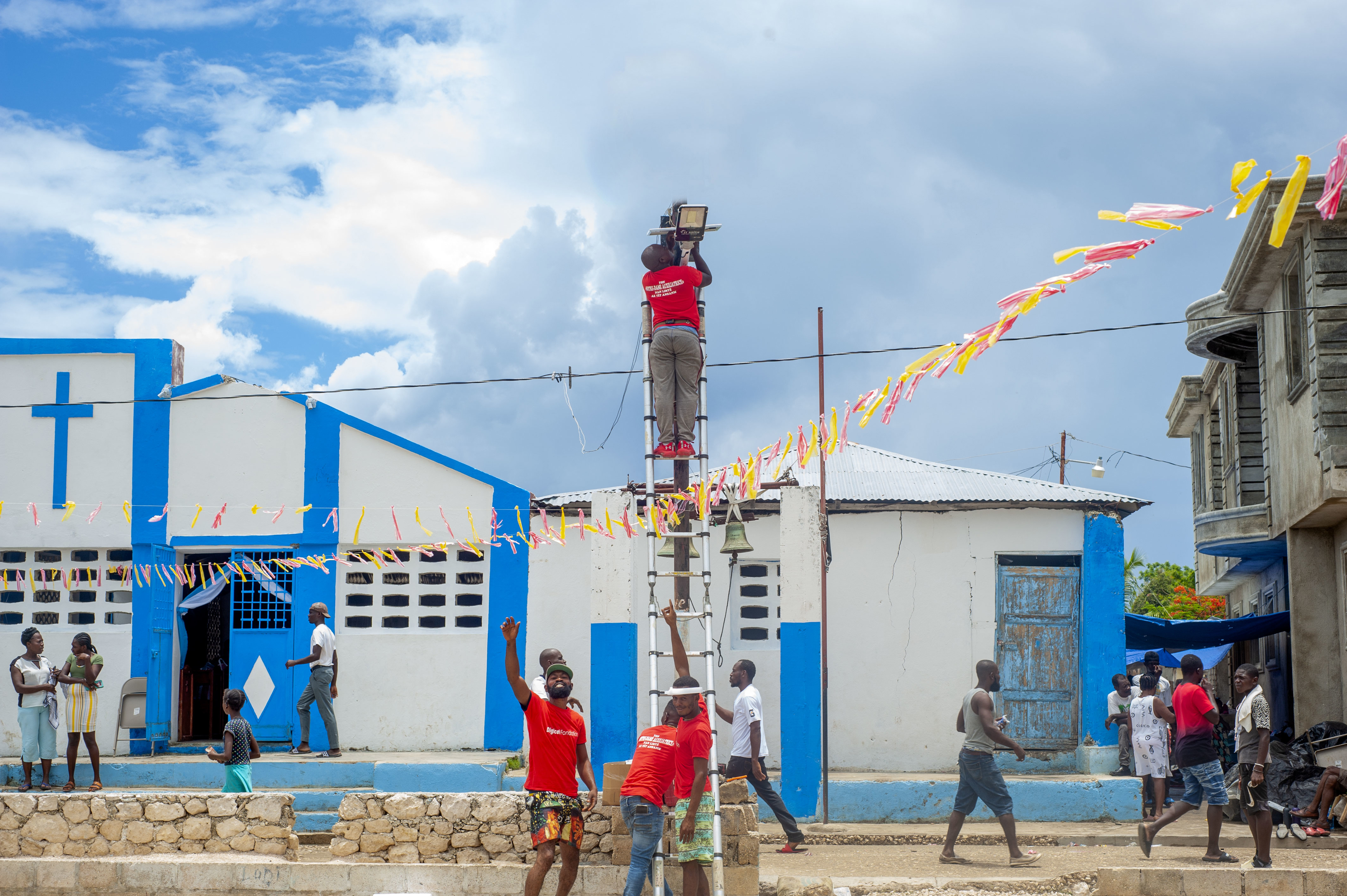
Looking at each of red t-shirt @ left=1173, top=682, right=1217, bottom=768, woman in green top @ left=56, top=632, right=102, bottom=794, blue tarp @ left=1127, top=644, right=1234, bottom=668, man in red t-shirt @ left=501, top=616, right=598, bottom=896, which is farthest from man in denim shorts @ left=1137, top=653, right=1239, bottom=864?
woman in green top @ left=56, top=632, right=102, bottom=794

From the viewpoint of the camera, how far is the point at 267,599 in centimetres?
1468

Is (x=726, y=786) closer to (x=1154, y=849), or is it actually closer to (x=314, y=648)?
(x=1154, y=849)

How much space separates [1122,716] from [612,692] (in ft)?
18.9

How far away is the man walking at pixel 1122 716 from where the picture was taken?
13.5 meters

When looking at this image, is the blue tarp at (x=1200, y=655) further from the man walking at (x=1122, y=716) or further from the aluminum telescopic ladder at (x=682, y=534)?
the aluminum telescopic ladder at (x=682, y=534)

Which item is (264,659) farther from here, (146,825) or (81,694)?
(146,825)

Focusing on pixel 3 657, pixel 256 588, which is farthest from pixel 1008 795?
pixel 3 657

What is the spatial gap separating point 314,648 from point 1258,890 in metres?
9.56

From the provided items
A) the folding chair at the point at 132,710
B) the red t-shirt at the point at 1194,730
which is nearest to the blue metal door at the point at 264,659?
the folding chair at the point at 132,710

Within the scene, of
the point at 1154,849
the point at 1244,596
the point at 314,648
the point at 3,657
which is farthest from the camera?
the point at 1244,596

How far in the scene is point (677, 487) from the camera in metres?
9.59

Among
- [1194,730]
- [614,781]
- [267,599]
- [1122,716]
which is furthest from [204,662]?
[1194,730]

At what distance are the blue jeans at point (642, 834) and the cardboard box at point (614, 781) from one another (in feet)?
4.21

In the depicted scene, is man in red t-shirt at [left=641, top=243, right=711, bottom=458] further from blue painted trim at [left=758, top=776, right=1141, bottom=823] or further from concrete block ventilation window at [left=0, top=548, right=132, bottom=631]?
concrete block ventilation window at [left=0, top=548, right=132, bottom=631]
